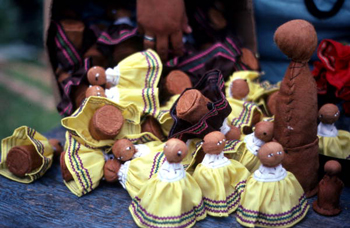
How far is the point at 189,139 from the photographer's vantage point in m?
1.37

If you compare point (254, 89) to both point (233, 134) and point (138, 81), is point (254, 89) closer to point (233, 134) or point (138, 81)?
point (233, 134)

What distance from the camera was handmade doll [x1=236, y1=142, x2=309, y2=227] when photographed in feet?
3.72

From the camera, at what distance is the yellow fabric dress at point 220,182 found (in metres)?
1.20

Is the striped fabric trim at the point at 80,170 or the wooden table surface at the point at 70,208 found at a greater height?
the striped fabric trim at the point at 80,170

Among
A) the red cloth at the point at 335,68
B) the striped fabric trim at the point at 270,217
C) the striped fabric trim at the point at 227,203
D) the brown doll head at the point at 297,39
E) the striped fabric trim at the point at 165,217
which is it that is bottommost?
the striped fabric trim at the point at 165,217

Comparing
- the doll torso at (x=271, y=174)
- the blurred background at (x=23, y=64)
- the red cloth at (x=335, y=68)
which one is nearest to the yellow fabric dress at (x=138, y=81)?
the doll torso at (x=271, y=174)

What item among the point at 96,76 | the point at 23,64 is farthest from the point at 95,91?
the point at 23,64

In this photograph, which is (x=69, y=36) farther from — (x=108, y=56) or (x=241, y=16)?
(x=241, y=16)

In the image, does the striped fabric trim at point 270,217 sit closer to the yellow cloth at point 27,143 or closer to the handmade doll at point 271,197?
the handmade doll at point 271,197

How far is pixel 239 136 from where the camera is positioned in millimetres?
1423

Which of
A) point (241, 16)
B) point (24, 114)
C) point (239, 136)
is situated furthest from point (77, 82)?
point (24, 114)

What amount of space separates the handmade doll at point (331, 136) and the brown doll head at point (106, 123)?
2.24 ft

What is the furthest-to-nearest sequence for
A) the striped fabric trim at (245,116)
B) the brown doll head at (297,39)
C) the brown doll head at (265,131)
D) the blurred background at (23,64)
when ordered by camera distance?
the blurred background at (23,64) < the striped fabric trim at (245,116) < the brown doll head at (265,131) < the brown doll head at (297,39)

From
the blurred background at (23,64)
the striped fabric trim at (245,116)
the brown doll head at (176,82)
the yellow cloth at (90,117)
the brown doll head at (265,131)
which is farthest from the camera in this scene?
the blurred background at (23,64)
